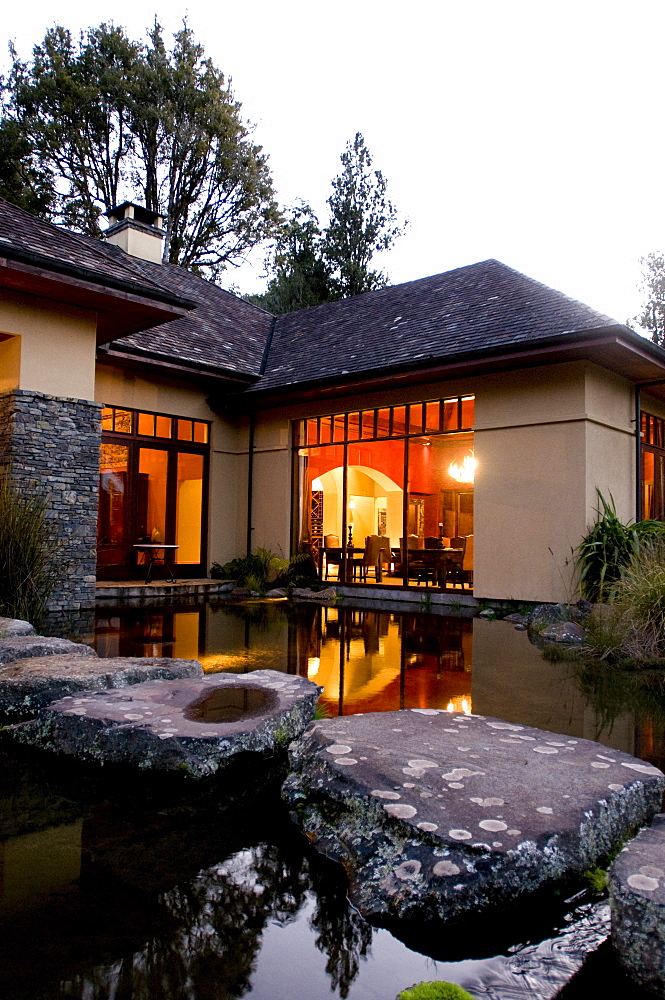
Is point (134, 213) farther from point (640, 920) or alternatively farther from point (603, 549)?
point (640, 920)

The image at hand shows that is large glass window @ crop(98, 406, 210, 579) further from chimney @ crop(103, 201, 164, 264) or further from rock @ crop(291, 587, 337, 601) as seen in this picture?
chimney @ crop(103, 201, 164, 264)

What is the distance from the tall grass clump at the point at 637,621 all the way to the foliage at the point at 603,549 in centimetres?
241

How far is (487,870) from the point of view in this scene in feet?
6.34

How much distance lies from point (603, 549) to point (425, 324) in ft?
16.8

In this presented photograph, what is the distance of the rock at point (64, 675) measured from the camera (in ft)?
12.0

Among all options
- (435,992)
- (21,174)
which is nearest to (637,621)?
(435,992)

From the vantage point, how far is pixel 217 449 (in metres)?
13.3

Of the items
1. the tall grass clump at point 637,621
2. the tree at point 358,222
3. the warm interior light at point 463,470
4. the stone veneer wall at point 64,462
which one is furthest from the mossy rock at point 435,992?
the tree at point 358,222

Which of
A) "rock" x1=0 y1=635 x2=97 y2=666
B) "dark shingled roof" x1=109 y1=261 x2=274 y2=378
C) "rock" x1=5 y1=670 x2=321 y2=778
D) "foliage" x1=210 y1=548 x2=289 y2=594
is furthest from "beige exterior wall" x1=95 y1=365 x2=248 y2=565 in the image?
"rock" x1=5 y1=670 x2=321 y2=778

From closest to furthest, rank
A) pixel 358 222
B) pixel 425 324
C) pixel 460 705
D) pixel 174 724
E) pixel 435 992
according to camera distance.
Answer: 1. pixel 435 992
2. pixel 174 724
3. pixel 460 705
4. pixel 425 324
5. pixel 358 222

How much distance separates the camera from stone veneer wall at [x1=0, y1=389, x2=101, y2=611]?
26.3ft

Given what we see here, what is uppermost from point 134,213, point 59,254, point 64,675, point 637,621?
point 134,213

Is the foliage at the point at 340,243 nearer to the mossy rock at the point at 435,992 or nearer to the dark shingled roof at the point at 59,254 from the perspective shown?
the dark shingled roof at the point at 59,254

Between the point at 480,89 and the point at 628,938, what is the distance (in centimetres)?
1233
